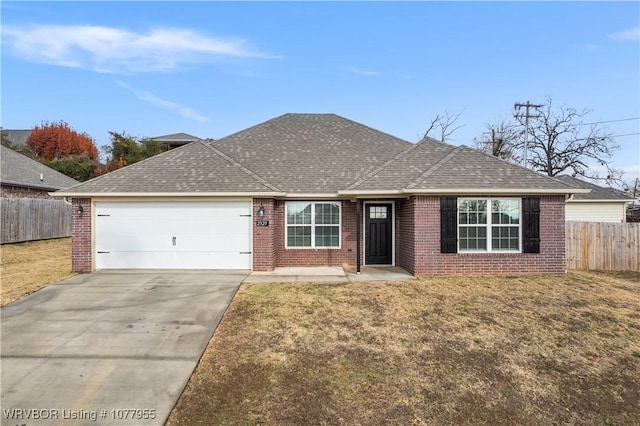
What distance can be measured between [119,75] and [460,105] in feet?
85.1

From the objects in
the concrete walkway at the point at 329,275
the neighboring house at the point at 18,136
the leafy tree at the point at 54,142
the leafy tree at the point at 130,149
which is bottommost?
the concrete walkway at the point at 329,275

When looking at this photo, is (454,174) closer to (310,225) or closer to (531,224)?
(531,224)

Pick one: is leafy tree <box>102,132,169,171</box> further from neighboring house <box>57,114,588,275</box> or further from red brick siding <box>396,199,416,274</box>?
red brick siding <box>396,199,416,274</box>

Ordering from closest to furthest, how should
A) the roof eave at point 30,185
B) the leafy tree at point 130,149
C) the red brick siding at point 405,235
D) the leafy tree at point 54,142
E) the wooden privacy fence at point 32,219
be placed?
the red brick siding at point 405,235
the wooden privacy fence at point 32,219
the roof eave at point 30,185
the leafy tree at point 130,149
the leafy tree at point 54,142

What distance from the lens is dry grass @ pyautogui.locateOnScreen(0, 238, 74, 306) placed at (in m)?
8.24

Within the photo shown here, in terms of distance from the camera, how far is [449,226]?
959 cm

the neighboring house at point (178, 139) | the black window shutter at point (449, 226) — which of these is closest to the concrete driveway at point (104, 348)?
the black window shutter at point (449, 226)

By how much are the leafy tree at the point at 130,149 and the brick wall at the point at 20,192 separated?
12586mm

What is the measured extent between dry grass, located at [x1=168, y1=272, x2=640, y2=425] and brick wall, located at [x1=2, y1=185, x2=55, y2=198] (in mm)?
18984

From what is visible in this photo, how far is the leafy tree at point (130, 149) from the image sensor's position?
3341 cm

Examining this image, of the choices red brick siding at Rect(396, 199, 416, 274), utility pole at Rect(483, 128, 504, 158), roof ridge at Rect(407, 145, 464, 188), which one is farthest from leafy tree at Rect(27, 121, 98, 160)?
utility pole at Rect(483, 128, 504, 158)

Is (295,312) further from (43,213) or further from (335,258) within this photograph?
(43,213)

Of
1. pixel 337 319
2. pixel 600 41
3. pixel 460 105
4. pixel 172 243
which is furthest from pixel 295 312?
pixel 460 105

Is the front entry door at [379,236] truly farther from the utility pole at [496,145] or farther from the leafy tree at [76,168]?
the leafy tree at [76,168]
